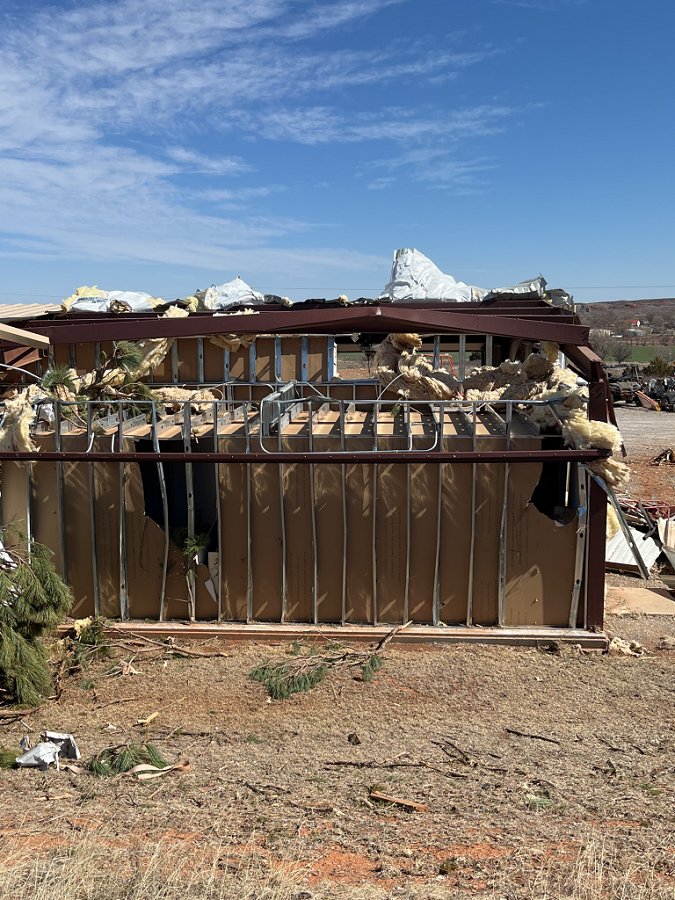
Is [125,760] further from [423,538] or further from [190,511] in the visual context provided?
[423,538]

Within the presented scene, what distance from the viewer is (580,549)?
8336 mm

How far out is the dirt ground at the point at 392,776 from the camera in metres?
4.48

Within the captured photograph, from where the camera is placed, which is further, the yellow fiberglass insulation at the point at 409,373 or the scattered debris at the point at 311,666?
the yellow fiberglass insulation at the point at 409,373

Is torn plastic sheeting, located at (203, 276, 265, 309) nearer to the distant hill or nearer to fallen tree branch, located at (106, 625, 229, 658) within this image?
fallen tree branch, located at (106, 625, 229, 658)

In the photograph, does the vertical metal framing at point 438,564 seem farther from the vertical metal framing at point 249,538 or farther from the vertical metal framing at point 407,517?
the vertical metal framing at point 249,538

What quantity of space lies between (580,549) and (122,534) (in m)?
5.14

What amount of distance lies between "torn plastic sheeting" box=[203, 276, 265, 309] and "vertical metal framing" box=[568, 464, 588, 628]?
957 centimetres

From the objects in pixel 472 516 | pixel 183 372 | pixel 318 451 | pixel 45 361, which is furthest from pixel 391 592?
pixel 45 361

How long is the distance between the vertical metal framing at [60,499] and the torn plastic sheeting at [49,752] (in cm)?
291

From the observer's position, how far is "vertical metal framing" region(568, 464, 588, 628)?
27.0 ft

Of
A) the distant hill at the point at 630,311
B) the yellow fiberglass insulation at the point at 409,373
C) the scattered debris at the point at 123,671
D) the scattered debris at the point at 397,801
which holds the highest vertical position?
the distant hill at the point at 630,311

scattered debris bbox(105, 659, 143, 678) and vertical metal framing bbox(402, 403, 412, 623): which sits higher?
vertical metal framing bbox(402, 403, 412, 623)

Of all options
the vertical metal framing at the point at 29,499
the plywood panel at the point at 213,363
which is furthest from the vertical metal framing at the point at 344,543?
the plywood panel at the point at 213,363

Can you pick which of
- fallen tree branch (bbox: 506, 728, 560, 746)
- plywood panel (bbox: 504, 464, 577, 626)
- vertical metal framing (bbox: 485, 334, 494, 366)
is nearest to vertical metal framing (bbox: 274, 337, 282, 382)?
vertical metal framing (bbox: 485, 334, 494, 366)
